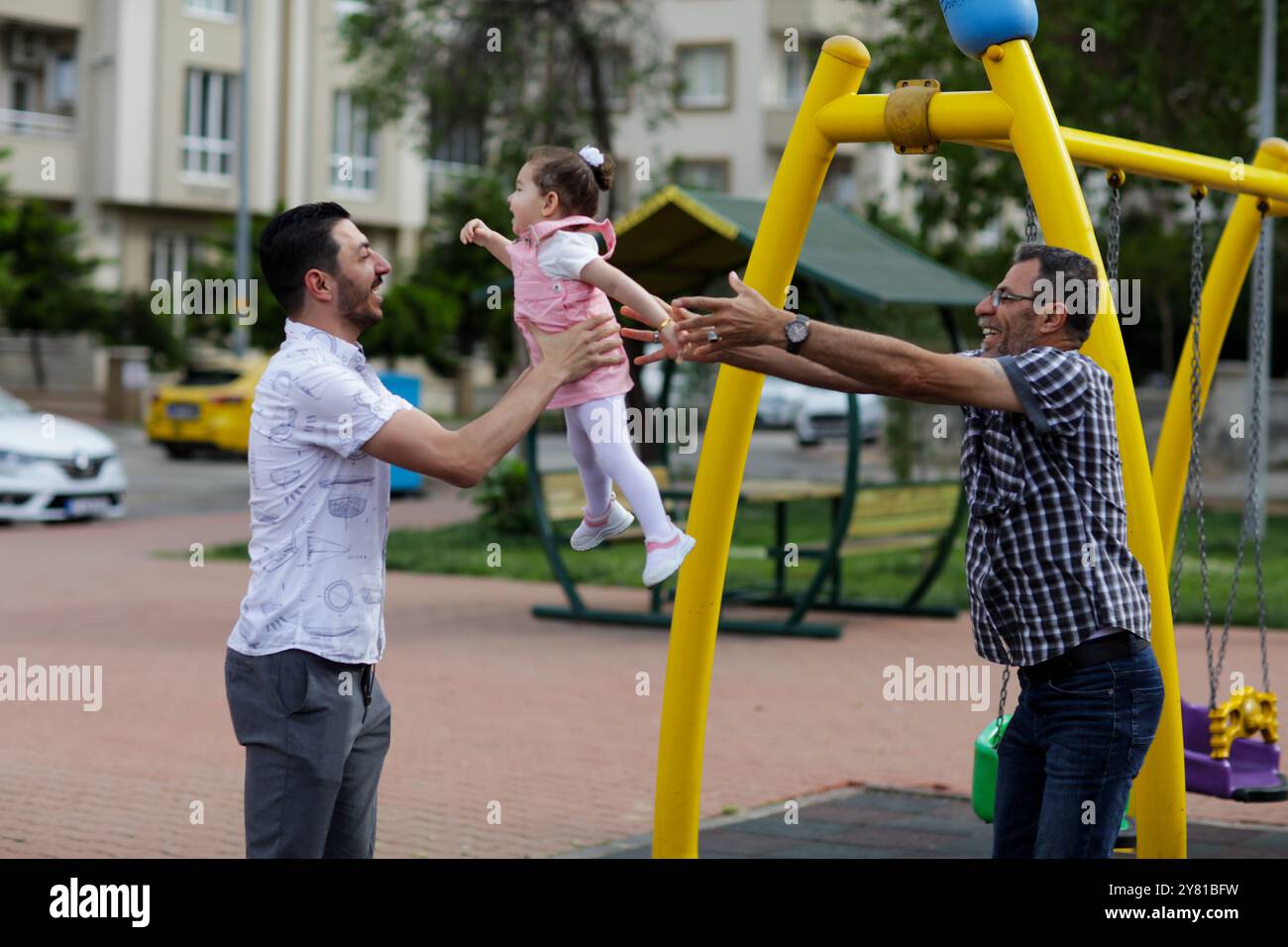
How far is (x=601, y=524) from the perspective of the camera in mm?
4445

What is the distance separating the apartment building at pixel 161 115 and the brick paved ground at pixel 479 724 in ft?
94.5

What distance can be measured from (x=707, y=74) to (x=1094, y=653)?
5131 centimetres

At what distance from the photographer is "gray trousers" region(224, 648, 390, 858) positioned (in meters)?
3.77

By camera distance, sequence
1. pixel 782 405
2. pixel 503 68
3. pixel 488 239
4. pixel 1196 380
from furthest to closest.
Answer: pixel 782 405
pixel 503 68
pixel 1196 380
pixel 488 239

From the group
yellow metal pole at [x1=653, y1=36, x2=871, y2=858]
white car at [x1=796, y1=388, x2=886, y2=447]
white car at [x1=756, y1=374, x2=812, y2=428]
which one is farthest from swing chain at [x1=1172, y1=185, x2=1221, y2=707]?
white car at [x1=756, y1=374, x2=812, y2=428]

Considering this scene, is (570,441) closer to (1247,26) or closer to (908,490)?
(908,490)

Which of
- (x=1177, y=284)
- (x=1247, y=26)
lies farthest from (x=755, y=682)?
(x=1177, y=284)

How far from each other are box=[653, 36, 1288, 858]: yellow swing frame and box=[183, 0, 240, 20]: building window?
40267 mm

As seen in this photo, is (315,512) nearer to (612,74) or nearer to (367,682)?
(367,682)

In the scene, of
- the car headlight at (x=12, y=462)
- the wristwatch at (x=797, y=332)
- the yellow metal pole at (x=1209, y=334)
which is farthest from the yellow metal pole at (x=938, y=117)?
the car headlight at (x=12, y=462)

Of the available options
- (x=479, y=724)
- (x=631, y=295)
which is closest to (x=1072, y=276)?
(x=631, y=295)

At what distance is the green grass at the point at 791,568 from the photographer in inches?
573

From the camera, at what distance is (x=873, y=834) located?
6895mm

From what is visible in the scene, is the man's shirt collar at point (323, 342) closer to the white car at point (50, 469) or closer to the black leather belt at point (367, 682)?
the black leather belt at point (367, 682)
